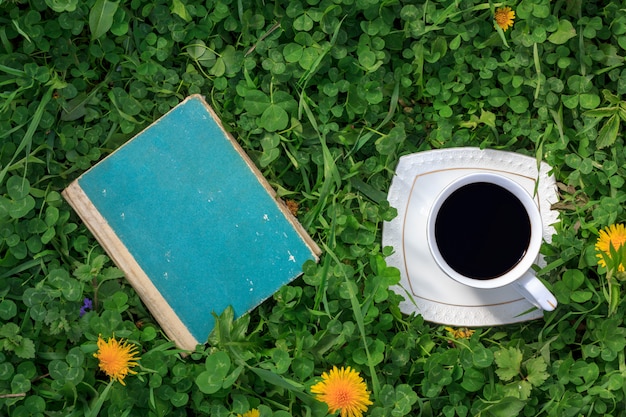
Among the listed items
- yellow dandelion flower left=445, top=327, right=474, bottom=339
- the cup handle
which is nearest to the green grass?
yellow dandelion flower left=445, top=327, right=474, bottom=339

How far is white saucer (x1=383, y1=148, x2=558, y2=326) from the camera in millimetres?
2014

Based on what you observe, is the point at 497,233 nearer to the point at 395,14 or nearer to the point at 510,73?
the point at 510,73

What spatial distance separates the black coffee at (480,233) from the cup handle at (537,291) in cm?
4

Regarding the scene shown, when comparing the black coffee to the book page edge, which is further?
the book page edge

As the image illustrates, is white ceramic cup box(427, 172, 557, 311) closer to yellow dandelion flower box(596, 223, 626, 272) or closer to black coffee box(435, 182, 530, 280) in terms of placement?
black coffee box(435, 182, 530, 280)

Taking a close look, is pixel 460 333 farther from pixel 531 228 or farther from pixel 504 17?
pixel 504 17

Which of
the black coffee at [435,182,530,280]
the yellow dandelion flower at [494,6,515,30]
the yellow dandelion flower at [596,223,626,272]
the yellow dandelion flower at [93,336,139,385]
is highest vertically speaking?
the yellow dandelion flower at [494,6,515,30]

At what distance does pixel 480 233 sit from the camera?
6.23ft

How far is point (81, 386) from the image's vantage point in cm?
192

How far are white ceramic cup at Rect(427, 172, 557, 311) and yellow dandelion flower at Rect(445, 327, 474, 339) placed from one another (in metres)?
0.21

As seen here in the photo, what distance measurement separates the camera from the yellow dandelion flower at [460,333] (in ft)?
6.70

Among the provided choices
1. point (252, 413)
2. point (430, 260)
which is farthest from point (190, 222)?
point (430, 260)

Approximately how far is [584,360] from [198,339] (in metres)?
0.99

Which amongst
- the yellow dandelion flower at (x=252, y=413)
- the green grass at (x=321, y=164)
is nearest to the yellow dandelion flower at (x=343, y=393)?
the green grass at (x=321, y=164)
